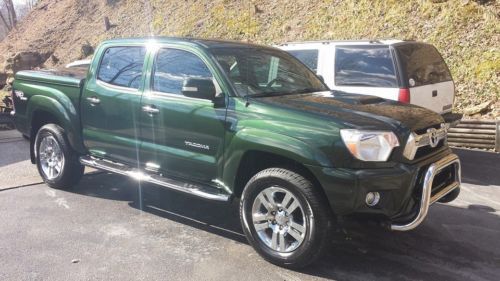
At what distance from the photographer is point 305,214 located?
3881 mm

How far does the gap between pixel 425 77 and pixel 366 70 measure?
2.78 ft

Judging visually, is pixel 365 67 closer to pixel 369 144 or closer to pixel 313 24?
pixel 369 144

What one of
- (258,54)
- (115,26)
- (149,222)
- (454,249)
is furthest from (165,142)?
(115,26)

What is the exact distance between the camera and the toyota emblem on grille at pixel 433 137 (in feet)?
13.7

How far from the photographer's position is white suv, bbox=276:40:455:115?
673cm

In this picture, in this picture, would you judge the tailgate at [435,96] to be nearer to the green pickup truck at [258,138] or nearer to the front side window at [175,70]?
the green pickup truck at [258,138]

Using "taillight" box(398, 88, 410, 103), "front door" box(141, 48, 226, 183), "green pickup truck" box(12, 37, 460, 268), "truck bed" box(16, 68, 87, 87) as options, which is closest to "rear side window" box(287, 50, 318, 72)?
"taillight" box(398, 88, 410, 103)

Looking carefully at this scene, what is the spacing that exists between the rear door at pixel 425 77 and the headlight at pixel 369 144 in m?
3.15

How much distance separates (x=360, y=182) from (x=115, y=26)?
21994mm

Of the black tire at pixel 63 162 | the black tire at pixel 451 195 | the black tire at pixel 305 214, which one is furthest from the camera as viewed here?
the black tire at pixel 63 162

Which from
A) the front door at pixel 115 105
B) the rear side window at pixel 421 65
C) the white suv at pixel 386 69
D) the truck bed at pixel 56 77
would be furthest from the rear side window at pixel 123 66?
the rear side window at pixel 421 65

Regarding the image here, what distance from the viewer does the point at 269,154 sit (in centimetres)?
416

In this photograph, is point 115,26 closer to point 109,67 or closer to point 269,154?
point 109,67

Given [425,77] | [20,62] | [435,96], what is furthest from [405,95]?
[20,62]
